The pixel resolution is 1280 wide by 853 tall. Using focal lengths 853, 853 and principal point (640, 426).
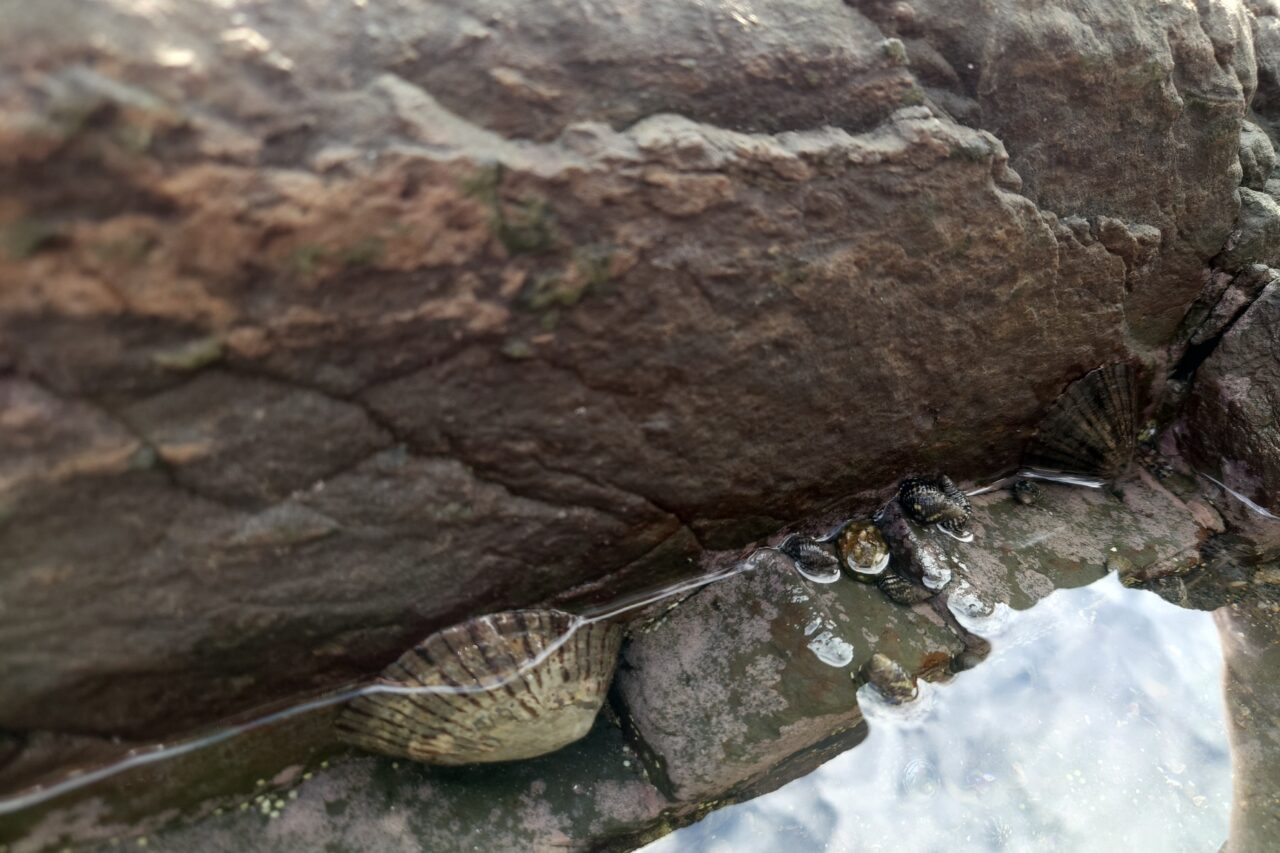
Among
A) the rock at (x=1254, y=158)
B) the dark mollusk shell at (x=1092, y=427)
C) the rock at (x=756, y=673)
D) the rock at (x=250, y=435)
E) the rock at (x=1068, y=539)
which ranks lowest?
the rock at (x=756, y=673)

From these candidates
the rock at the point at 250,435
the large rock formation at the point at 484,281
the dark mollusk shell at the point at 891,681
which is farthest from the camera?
the dark mollusk shell at the point at 891,681

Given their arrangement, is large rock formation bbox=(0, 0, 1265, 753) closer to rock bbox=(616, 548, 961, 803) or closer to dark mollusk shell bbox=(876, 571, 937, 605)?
rock bbox=(616, 548, 961, 803)

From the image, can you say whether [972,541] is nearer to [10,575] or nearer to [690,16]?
[690,16]

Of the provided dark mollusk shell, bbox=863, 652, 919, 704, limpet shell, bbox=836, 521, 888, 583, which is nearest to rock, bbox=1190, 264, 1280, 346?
limpet shell, bbox=836, 521, 888, 583

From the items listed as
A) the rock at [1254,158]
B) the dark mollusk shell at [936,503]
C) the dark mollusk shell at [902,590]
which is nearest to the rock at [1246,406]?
the rock at [1254,158]

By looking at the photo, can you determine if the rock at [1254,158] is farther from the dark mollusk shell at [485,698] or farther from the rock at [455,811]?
the rock at [455,811]

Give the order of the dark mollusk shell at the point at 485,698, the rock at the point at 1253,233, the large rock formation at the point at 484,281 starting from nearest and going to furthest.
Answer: the large rock formation at the point at 484,281 < the dark mollusk shell at the point at 485,698 < the rock at the point at 1253,233

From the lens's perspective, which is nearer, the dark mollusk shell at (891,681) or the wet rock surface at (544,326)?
the wet rock surface at (544,326)
